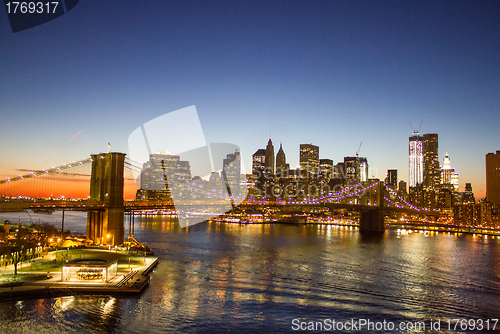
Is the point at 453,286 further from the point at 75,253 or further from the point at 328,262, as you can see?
the point at 75,253

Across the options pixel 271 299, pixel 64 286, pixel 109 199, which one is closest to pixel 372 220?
pixel 109 199

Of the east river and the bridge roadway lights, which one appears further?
the bridge roadway lights

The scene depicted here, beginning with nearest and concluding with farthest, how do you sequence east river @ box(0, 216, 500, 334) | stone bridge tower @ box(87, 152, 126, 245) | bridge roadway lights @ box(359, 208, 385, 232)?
east river @ box(0, 216, 500, 334), stone bridge tower @ box(87, 152, 126, 245), bridge roadway lights @ box(359, 208, 385, 232)

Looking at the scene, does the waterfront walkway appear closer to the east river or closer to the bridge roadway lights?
the east river

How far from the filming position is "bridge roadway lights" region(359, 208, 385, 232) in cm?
6681

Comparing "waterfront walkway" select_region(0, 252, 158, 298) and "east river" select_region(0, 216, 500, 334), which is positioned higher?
"waterfront walkway" select_region(0, 252, 158, 298)

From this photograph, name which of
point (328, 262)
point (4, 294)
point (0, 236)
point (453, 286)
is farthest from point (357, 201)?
point (4, 294)

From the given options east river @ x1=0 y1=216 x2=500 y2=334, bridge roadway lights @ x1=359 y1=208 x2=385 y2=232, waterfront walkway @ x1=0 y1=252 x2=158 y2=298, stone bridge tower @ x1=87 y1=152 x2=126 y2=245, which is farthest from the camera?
bridge roadway lights @ x1=359 y1=208 x2=385 y2=232

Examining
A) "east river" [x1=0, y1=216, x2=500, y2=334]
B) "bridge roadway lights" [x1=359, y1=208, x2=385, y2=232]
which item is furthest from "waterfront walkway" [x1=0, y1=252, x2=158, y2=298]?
"bridge roadway lights" [x1=359, y1=208, x2=385, y2=232]

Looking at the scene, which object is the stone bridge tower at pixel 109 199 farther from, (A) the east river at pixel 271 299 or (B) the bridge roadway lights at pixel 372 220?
(B) the bridge roadway lights at pixel 372 220

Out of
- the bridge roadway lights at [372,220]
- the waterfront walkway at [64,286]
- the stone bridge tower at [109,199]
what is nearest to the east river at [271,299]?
the waterfront walkway at [64,286]

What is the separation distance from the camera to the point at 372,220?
224 ft

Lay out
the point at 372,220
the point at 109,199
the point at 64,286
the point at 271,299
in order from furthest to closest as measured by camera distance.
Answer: the point at 372,220 → the point at 109,199 → the point at 271,299 → the point at 64,286

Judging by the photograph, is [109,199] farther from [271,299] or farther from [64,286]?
[271,299]
